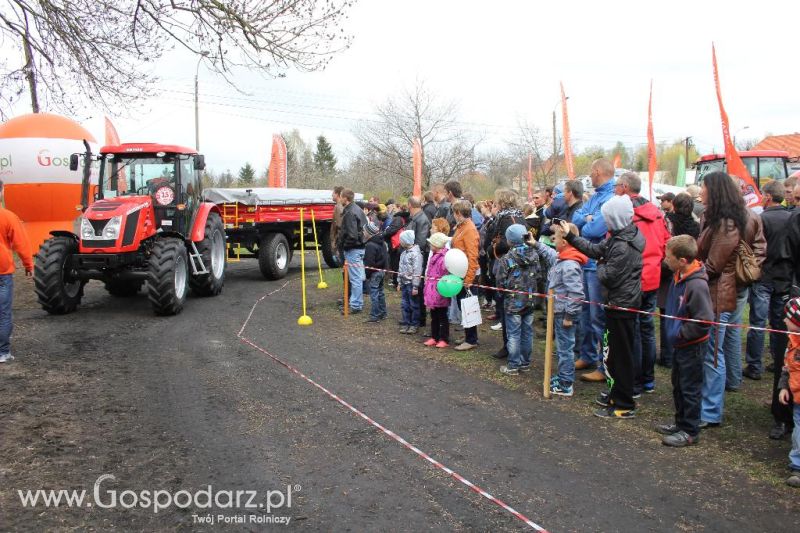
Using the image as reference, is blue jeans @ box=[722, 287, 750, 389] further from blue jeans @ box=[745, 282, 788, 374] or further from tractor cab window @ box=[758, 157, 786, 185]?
tractor cab window @ box=[758, 157, 786, 185]

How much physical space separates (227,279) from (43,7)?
6504 millimetres

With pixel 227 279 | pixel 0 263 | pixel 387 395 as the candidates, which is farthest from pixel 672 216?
pixel 227 279

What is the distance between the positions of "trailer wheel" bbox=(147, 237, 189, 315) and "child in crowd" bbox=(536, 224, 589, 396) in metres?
5.96

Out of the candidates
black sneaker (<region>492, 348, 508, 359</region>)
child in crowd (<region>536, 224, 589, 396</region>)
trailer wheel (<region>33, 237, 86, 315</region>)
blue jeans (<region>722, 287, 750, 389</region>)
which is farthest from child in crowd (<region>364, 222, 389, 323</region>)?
blue jeans (<region>722, 287, 750, 389</region>)

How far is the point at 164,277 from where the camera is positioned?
359 inches

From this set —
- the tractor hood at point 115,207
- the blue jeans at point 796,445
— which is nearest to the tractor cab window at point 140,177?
the tractor hood at point 115,207

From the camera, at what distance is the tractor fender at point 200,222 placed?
10836 mm

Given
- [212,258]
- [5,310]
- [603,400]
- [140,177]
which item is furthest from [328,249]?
[603,400]

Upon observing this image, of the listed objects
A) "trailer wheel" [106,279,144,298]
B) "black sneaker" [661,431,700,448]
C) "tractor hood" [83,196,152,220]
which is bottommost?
"black sneaker" [661,431,700,448]

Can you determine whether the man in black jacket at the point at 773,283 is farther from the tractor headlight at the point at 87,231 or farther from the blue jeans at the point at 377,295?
the tractor headlight at the point at 87,231

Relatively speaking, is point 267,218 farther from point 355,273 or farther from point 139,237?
point 355,273

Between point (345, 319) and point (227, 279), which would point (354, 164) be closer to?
point (227, 279)

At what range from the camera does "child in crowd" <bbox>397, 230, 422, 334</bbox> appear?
8375mm

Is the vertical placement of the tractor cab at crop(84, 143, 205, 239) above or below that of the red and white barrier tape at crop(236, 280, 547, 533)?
above
